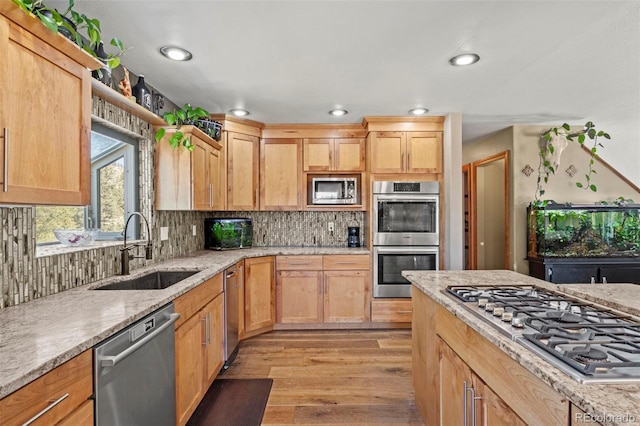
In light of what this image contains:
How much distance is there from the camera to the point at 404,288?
374cm

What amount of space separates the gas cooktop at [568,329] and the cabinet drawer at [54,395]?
4.46 ft

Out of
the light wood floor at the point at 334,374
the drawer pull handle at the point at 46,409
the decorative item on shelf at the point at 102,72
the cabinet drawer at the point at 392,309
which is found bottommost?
the light wood floor at the point at 334,374

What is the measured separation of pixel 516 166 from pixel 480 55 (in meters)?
2.30

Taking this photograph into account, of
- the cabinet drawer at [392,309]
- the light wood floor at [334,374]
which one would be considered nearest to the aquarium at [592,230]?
the cabinet drawer at [392,309]

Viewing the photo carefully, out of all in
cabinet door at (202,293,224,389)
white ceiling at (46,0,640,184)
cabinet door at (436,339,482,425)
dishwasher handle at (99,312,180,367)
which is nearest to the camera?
dishwasher handle at (99,312,180,367)

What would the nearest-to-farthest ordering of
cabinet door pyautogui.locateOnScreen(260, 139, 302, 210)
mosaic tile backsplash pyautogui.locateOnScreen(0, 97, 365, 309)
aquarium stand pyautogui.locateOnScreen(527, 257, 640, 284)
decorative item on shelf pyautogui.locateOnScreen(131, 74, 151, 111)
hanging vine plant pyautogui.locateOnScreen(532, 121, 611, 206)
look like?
mosaic tile backsplash pyautogui.locateOnScreen(0, 97, 365, 309), decorative item on shelf pyautogui.locateOnScreen(131, 74, 151, 111), aquarium stand pyautogui.locateOnScreen(527, 257, 640, 284), hanging vine plant pyautogui.locateOnScreen(532, 121, 611, 206), cabinet door pyautogui.locateOnScreen(260, 139, 302, 210)

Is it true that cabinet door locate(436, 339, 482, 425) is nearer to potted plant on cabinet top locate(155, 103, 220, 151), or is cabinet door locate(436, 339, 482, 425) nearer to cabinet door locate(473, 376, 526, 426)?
cabinet door locate(473, 376, 526, 426)

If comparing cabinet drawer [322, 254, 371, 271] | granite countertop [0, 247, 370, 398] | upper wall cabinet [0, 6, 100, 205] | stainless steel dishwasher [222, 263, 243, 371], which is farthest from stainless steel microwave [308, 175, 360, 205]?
upper wall cabinet [0, 6, 100, 205]

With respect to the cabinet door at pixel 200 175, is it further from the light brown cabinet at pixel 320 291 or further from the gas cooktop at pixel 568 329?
the gas cooktop at pixel 568 329

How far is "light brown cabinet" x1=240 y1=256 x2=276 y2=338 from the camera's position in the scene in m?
3.42

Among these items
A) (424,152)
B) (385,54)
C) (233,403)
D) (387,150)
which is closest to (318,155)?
(387,150)

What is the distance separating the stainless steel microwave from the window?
1.97m

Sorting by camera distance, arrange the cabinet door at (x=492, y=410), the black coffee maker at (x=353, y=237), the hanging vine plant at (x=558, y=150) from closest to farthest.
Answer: the cabinet door at (x=492, y=410) → the hanging vine plant at (x=558, y=150) → the black coffee maker at (x=353, y=237)

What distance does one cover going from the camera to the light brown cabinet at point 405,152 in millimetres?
3781
